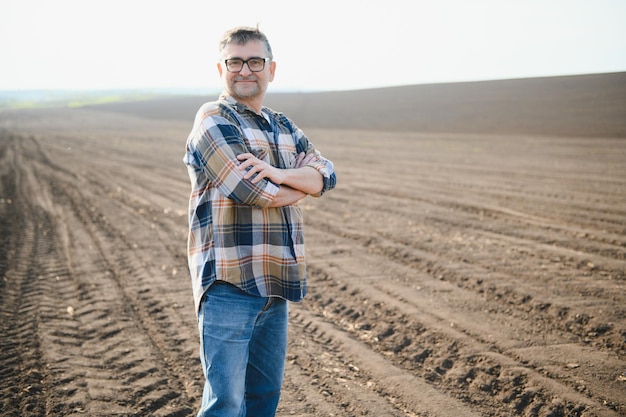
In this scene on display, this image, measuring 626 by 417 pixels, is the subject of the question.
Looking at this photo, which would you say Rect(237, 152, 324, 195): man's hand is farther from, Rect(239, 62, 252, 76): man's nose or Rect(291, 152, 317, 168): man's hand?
Rect(239, 62, 252, 76): man's nose

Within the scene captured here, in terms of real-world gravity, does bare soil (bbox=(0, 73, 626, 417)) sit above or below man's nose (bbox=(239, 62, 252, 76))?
below

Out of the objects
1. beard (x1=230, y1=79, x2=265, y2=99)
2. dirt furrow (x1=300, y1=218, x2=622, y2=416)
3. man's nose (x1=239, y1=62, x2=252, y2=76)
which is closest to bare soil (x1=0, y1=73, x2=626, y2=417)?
dirt furrow (x1=300, y1=218, x2=622, y2=416)

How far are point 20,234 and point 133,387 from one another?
5.45 meters

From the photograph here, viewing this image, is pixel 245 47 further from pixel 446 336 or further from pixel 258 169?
pixel 446 336

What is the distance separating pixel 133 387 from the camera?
3.71 metres

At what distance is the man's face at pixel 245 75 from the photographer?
2.42 meters

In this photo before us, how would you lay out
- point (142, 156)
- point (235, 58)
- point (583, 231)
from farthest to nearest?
point (142, 156) → point (583, 231) → point (235, 58)

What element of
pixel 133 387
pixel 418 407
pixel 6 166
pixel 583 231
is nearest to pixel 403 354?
pixel 418 407

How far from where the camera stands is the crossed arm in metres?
2.34

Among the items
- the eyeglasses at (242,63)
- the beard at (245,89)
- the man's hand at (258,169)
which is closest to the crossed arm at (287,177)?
the man's hand at (258,169)

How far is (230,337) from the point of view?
2.19 meters

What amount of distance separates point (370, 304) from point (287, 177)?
10.2ft

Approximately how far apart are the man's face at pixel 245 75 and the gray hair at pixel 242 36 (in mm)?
20

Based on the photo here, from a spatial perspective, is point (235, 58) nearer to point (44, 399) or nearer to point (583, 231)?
point (44, 399)
